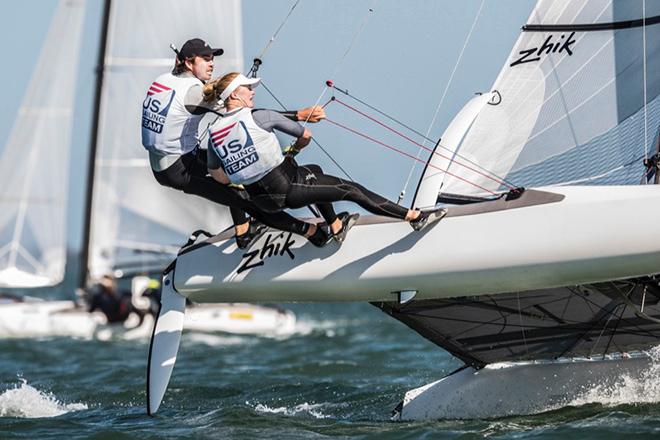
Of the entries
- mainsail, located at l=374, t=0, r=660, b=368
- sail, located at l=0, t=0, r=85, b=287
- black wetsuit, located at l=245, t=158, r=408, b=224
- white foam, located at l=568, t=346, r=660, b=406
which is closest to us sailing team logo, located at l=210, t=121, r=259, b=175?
black wetsuit, located at l=245, t=158, r=408, b=224

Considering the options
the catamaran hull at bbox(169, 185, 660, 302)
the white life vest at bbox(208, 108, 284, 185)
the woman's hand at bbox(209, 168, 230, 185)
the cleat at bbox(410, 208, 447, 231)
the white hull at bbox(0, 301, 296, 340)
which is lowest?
the white hull at bbox(0, 301, 296, 340)

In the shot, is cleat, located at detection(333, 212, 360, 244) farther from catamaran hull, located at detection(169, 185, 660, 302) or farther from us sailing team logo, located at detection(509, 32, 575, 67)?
us sailing team logo, located at detection(509, 32, 575, 67)

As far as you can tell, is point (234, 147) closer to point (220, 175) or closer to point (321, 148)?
point (220, 175)

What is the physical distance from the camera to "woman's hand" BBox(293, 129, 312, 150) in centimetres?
582

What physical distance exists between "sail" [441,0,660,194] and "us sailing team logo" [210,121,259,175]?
57.3 inches

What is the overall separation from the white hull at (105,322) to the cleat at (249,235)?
340 inches

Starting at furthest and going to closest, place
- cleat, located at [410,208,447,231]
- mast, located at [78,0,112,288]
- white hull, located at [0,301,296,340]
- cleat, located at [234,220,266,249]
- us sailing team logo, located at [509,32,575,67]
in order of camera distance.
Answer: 1. mast, located at [78,0,112,288]
2. white hull, located at [0,301,296,340]
3. us sailing team logo, located at [509,32,575,67]
4. cleat, located at [234,220,266,249]
5. cleat, located at [410,208,447,231]

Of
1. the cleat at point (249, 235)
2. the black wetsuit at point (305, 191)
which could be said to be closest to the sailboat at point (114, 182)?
the cleat at point (249, 235)

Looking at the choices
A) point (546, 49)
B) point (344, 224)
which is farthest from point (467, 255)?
point (546, 49)

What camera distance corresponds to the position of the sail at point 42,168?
53.5 ft

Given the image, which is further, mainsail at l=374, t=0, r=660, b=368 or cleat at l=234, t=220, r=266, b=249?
mainsail at l=374, t=0, r=660, b=368

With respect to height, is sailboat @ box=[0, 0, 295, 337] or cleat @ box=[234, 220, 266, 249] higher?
sailboat @ box=[0, 0, 295, 337]

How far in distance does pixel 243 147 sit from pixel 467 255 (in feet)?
3.67

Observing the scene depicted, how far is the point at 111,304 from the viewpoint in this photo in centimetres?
1543
